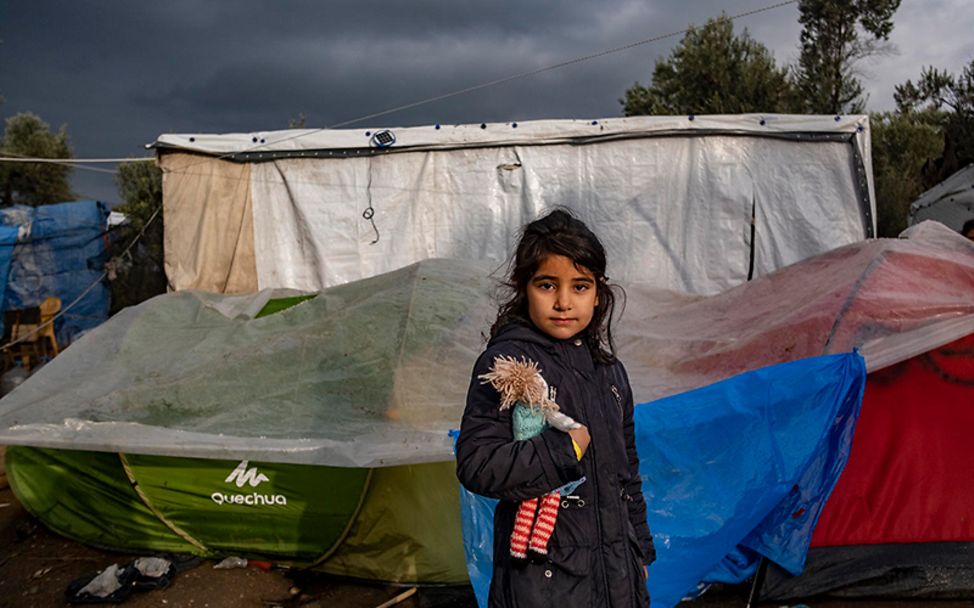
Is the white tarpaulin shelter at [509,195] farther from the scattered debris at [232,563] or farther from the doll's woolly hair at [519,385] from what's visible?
the doll's woolly hair at [519,385]

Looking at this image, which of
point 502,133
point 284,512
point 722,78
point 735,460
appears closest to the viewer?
point 735,460

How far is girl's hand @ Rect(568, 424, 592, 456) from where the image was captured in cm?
134

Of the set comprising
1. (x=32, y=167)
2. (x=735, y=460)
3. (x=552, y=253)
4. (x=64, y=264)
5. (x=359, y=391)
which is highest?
(x=32, y=167)

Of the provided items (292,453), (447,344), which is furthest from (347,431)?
(447,344)

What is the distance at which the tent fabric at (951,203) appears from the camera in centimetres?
1021

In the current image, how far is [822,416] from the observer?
255 centimetres

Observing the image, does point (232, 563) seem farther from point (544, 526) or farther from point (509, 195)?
point (509, 195)

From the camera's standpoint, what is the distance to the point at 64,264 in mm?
9352

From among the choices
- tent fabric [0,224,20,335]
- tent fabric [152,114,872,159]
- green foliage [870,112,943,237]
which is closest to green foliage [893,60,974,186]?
green foliage [870,112,943,237]

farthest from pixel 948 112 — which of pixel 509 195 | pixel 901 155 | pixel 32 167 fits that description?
pixel 32 167

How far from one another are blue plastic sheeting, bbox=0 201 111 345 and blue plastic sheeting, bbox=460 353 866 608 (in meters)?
8.74

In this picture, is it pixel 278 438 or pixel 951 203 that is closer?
pixel 278 438

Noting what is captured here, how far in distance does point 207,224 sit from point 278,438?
18.4 ft

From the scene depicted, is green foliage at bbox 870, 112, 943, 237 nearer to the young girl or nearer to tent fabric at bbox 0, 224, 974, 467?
tent fabric at bbox 0, 224, 974, 467
